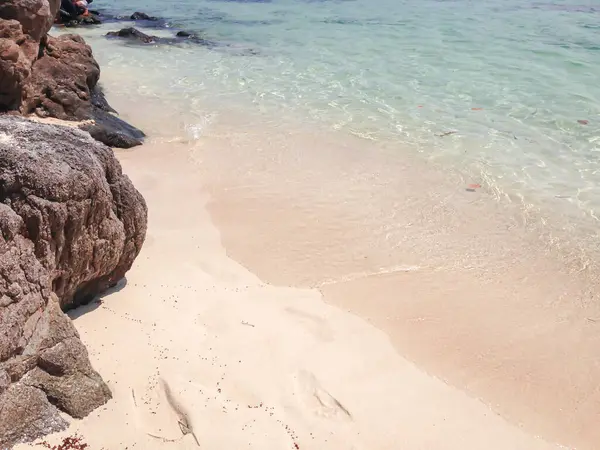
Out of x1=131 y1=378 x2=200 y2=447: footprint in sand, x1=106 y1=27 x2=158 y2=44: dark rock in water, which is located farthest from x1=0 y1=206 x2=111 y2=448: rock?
x1=106 y1=27 x2=158 y2=44: dark rock in water

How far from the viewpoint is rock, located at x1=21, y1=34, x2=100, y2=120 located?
8891mm

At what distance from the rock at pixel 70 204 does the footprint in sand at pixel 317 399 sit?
5.54 feet

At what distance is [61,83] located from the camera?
9266 mm

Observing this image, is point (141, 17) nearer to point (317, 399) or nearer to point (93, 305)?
point (93, 305)

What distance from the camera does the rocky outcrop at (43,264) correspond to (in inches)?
127

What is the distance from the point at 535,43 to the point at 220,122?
451 inches

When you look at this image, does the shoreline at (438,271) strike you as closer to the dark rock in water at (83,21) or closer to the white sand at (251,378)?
the white sand at (251,378)


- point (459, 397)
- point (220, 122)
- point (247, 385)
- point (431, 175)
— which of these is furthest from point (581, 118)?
point (247, 385)

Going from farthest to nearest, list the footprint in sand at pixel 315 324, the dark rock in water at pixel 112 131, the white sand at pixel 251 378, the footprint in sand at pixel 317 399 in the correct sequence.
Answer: the dark rock in water at pixel 112 131 → the footprint in sand at pixel 315 324 → the footprint in sand at pixel 317 399 → the white sand at pixel 251 378

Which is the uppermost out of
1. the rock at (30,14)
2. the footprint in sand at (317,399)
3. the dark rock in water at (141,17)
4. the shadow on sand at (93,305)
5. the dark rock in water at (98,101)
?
the rock at (30,14)

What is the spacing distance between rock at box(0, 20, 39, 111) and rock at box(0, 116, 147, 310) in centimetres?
446

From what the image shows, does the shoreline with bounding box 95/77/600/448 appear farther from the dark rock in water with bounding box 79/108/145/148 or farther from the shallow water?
the dark rock in water with bounding box 79/108/145/148

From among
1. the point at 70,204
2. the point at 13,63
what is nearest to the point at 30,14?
the point at 13,63

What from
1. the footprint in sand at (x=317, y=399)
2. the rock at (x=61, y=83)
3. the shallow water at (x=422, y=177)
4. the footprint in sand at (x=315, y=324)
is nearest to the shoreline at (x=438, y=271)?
the shallow water at (x=422, y=177)
